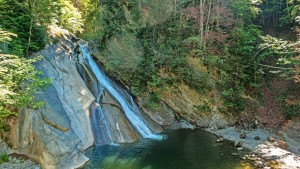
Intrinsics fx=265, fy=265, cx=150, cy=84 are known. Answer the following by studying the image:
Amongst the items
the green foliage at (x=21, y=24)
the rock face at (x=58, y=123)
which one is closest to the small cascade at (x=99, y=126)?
the rock face at (x=58, y=123)

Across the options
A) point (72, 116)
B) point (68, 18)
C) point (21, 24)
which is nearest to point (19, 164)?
point (72, 116)

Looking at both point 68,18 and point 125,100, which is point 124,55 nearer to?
point 125,100

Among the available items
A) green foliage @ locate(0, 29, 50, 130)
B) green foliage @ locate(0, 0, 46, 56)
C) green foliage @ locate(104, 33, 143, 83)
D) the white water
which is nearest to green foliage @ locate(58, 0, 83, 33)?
the white water

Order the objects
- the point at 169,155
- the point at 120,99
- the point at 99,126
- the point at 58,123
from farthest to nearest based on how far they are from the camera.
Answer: the point at 120,99 < the point at 99,126 < the point at 169,155 < the point at 58,123

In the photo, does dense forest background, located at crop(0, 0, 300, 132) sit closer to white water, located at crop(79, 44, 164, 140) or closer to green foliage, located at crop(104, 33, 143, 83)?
green foliage, located at crop(104, 33, 143, 83)

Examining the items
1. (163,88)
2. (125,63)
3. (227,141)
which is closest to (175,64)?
(163,88)

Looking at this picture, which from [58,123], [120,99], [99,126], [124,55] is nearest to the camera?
[58,123]

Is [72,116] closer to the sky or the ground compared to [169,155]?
closer to the sky
